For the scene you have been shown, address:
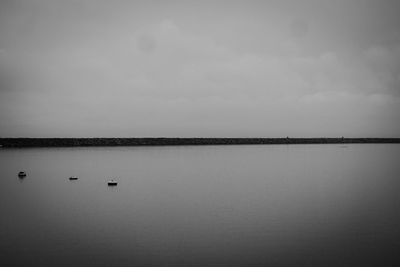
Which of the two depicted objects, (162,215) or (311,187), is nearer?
(162,215)

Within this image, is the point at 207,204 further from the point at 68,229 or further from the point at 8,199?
the point at 8,199

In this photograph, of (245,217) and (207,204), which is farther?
(207,204)

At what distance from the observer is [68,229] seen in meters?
10.7

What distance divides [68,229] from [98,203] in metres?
4.48

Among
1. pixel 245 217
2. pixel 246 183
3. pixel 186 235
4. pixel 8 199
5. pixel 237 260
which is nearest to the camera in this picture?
pixel 237 260

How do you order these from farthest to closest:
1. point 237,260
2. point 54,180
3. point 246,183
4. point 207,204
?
point 54,180 → point 246,183 → point 207,204 → point 237,260

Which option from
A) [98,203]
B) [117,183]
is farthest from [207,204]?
[117,183]

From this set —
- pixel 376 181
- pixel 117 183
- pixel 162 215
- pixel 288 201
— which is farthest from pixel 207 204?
pixel 376 181

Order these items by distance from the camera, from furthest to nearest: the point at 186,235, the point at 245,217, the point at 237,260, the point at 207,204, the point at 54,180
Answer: the point at 54,180 < the point at 207,204 < the point at 245,217 < the point at 186,235 < the point at 237,260

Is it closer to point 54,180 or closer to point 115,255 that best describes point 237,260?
point 115,255

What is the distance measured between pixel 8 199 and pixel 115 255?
10.7 metres

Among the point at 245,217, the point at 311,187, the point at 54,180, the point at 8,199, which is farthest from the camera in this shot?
the point at 54,180

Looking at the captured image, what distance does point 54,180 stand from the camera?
23.4 meters

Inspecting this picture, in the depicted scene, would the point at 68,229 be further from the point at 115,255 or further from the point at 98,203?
the point at 98,203
